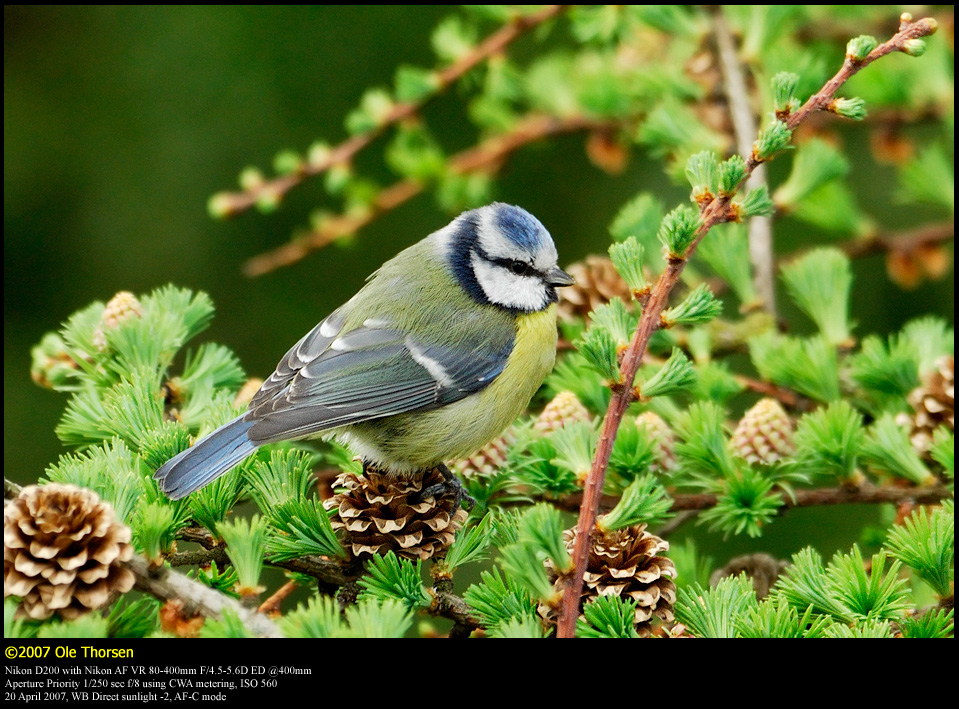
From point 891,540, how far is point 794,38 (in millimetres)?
1349

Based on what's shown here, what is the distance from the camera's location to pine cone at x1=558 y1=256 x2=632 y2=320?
153 cm

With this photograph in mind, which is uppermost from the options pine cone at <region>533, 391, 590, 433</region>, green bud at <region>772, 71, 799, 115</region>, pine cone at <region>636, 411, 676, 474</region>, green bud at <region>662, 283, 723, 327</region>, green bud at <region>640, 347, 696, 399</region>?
green bud at <region>772, 71, 799, 115</region>

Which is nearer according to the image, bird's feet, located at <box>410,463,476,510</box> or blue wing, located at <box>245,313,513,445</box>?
bird's feet, located at <box>410,463,476,510</box>

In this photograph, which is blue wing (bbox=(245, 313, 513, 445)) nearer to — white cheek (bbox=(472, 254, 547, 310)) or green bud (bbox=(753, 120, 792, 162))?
white cheek (bbox=(472, 254, 547, 310))

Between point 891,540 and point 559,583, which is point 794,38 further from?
point 559,583

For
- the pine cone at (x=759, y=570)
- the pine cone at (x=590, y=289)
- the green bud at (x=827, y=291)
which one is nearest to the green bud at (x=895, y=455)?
the pine cone at (x=759, y=570)

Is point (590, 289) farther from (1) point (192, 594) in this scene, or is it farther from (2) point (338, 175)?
(1) point (192, 594)

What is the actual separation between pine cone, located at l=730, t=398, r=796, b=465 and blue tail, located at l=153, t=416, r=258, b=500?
64 cm

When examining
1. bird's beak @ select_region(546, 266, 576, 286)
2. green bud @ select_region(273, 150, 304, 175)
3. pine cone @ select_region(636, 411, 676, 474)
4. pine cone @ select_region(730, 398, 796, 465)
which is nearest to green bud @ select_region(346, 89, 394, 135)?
green bud @ select_region(273, 150, 304, 175)

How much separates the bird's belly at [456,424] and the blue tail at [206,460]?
0.25 meters

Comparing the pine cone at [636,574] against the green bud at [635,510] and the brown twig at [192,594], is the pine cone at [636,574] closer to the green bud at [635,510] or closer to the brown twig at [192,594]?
the green bud at [635,510]

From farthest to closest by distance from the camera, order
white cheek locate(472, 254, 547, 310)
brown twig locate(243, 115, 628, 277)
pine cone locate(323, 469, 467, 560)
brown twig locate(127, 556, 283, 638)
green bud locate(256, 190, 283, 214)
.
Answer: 1. brown twig locate(243, 115, 628, 277)
2. green bud locate(256, 190, 283, 214)
3. white cheek locate(472, 254, 547, 310)
4. pine cone locate(323, 469, 467, 560)
5. brown twig locate(127, 556, 283, 638)

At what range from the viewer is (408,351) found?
153 cm
